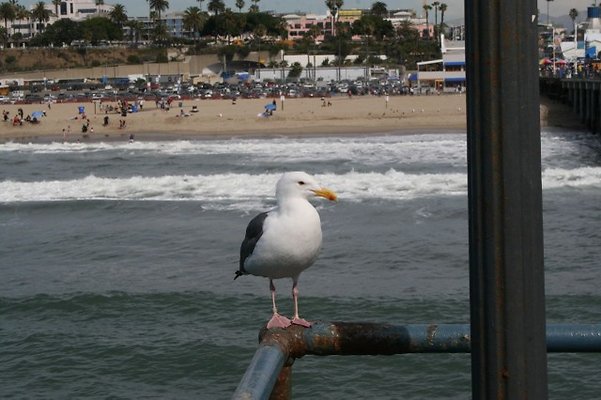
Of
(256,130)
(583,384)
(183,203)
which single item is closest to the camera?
(583,384)

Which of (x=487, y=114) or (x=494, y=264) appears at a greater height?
(x=487, y=114)

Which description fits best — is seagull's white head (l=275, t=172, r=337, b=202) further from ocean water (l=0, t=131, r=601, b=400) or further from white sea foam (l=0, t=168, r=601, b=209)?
white sea foam (l=0, t=168, r=601, b=209)

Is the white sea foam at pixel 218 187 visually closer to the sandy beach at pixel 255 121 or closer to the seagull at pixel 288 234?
the sandy beach at pixel 255 121

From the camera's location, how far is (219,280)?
54.3 ft

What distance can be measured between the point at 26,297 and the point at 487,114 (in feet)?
48.5

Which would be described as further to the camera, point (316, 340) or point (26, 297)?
point (26, 297)

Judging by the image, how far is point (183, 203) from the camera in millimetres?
27328

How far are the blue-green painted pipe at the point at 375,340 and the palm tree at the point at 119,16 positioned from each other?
145m

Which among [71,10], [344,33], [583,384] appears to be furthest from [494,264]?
[71,10]

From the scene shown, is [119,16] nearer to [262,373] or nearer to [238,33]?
[238,33]

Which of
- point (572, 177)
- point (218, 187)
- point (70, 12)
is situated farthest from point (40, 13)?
point (572, 177)

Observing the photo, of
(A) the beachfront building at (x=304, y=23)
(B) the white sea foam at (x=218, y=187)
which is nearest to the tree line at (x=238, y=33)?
(A) the beachfront building at (x=304, y=23)

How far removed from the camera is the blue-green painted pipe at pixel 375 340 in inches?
112

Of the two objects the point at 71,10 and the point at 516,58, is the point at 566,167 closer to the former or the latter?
the point at 516,58
